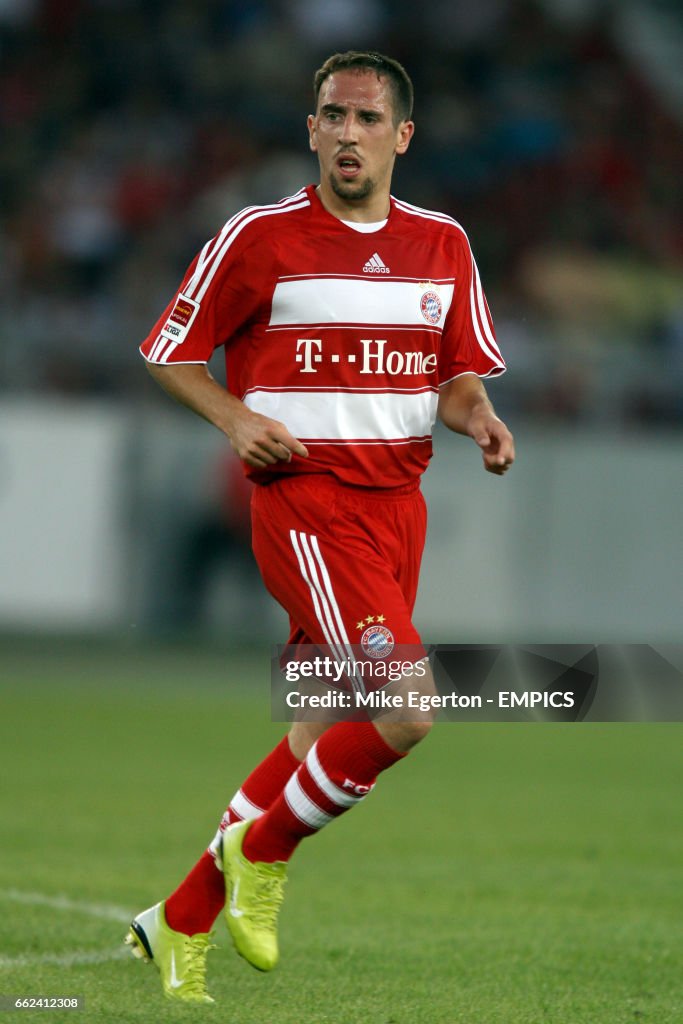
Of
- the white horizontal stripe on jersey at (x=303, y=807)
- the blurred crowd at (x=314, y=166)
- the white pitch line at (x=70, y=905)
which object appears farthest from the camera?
the blurred crowd at (x=314, y=166)

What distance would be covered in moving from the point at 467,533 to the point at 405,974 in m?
8.20

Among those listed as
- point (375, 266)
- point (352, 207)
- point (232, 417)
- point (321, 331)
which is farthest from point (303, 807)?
point (352, 207)

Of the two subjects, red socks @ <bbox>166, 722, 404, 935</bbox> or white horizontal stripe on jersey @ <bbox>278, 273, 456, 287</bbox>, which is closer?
red socks @ <bbox>166, 722, 404, 935</bbox>

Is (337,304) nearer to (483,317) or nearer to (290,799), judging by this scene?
(483,317)

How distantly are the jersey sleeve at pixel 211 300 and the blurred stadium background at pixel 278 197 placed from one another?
27.0 feet

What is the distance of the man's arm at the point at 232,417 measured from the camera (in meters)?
4.24

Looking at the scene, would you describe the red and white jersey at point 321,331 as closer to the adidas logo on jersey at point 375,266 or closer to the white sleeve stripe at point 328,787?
the adidas logo on jersey at point 375,266

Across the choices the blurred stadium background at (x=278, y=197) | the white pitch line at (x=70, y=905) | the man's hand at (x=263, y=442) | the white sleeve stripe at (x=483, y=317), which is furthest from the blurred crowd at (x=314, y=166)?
the man's hand at (x=263, y=442)

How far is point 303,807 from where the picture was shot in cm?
436

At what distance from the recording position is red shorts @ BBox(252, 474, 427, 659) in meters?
4.29

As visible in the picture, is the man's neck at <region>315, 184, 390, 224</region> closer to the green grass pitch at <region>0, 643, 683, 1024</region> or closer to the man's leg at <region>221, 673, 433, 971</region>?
the man's leg at <region>221, 673, 433, 971</region>

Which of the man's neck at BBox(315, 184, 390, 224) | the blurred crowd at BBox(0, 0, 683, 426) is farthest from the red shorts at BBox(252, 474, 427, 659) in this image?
the blurred crowd at BBox(0, 0, 683, 426)

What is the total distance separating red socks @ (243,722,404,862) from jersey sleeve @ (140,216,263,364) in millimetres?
1122

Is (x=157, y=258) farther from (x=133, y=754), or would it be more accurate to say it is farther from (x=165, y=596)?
(x=133, y=754)
